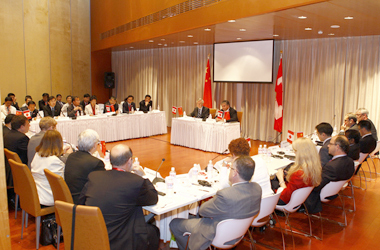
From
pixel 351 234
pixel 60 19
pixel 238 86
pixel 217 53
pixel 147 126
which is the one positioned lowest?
pixel 351 234

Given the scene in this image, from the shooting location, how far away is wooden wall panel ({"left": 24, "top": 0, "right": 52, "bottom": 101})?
11840 mm

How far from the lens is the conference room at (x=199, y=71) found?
16.5 ft

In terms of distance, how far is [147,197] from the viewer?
2.67m

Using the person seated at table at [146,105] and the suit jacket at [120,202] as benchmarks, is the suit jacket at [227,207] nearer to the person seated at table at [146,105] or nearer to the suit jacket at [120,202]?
the suit jacket at [120,202]

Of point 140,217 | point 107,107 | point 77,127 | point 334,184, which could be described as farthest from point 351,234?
point 107,107

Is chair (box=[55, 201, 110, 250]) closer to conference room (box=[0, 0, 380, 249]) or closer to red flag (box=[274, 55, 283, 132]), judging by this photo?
conference room (box=[0, 0, 380, 249])

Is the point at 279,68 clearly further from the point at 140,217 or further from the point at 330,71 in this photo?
the point at 140,217

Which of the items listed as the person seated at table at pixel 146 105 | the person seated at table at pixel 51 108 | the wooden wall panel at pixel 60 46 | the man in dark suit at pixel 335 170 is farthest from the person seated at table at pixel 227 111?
the wooden wall panel at pixel 60 46

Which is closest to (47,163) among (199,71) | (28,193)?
(28,193)

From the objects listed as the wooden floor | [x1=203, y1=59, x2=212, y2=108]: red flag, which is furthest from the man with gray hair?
[x1=203, y1=59, x2=212, y2=108]: red flag

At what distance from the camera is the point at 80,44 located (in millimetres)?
13398

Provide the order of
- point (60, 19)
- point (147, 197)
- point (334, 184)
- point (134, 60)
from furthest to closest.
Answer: point (134, 60) → point (60, 19) → point (334, 184) → point (147, 197)

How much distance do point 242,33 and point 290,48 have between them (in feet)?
6.41

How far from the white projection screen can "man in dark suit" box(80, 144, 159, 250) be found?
6.92 meters
